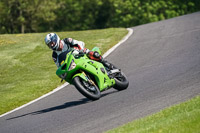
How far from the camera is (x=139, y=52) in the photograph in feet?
54.6

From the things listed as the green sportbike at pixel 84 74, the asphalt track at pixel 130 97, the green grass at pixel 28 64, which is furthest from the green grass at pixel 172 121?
the green grass at pixel 28 64

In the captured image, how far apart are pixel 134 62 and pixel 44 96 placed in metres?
3.52

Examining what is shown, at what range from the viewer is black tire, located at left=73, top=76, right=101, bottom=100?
9859 mm

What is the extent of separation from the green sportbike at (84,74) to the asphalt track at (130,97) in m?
0.31

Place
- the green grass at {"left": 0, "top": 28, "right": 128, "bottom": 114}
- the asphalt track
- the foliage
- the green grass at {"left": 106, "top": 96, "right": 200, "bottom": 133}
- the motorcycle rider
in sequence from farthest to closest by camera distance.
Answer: the foliage, the green grass at {"left": 0, "top": 28, "right": 128, "bottom": 114}, the motorcycle rider, the asphalt track, the green grass at {"left": 106, "top": 96, "right": 200, "bottom": 133}

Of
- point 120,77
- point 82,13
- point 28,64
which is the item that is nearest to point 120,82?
point 120,77

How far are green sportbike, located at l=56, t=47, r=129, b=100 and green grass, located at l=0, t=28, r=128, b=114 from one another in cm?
332

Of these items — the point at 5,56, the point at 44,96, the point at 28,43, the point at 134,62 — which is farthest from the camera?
the point at 28,43

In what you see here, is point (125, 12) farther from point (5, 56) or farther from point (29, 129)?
point (29, 129)

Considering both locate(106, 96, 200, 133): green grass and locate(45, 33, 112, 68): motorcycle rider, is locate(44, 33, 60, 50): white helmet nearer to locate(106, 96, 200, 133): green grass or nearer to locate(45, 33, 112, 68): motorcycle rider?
locate(45, 33, 112, 68): motorcycle rider

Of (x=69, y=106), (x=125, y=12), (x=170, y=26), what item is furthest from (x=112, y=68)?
(x=125, y=12)

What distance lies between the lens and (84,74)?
33.3 ft

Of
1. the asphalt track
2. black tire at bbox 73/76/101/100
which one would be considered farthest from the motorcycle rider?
the asphalt track

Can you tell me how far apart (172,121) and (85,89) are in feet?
11.1
